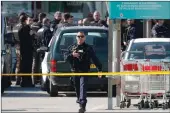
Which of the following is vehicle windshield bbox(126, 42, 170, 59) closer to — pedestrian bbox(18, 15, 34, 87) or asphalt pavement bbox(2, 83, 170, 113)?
asphalt pavement bbox(2, 83, 170, 113)

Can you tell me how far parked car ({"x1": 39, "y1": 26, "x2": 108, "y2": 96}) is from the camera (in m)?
15.3

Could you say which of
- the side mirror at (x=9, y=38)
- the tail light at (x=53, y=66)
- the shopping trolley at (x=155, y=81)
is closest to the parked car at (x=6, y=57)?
the side mirror at (x=9, y=38)

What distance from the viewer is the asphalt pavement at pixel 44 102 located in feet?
44.0

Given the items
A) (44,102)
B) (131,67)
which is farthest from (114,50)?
(44,102)

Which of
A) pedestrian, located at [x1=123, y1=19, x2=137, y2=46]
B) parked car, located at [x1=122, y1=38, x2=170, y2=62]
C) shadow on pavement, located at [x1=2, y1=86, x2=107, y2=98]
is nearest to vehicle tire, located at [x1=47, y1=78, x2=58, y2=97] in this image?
shadow on pavement, located at [x1=2, y1=86, x2=107, y2=98]

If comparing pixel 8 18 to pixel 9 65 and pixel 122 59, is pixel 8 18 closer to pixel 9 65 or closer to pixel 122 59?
pixel 9 65

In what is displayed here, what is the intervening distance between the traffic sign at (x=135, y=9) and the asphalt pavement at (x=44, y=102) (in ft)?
5.96

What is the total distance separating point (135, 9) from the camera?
13227 mm

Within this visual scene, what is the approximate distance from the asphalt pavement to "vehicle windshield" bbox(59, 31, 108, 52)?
116 cm

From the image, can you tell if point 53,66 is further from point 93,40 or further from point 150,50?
point 150,50

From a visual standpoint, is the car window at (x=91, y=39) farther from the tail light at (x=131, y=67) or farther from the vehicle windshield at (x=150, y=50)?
the tail light at (x=131, y=67)

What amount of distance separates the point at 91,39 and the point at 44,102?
204cm

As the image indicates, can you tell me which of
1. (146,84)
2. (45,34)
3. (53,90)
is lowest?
(53,90)

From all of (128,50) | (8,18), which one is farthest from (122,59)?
(8,18)
